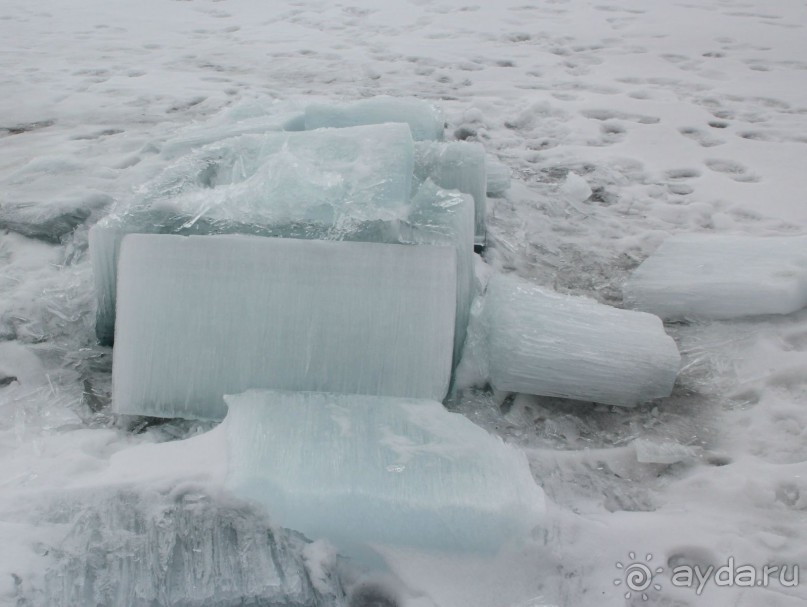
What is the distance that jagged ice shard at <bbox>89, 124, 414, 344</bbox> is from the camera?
52.1 inches

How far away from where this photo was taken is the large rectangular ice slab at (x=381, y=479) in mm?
1003

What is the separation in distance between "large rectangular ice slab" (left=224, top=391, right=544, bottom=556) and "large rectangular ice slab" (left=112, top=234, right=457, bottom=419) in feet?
0.37

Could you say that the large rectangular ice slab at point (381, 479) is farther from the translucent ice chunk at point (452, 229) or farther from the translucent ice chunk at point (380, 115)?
the translucent ice chunk at point (380, 115)

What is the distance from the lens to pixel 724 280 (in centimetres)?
163

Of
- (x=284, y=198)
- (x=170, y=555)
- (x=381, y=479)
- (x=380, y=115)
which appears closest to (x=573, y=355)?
(x=381, y=479)

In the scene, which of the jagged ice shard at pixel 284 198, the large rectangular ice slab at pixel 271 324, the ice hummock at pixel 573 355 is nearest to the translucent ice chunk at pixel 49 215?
the jagged ice shard at pixel 284 198

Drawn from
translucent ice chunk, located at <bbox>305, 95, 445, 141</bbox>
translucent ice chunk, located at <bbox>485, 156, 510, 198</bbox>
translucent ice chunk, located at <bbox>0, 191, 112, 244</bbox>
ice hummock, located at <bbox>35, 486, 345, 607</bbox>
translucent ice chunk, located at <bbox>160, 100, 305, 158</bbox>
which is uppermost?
translucent ice chunk, located at <bbox>305, 95, 445, 141</bbox>

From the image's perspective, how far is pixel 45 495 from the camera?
1.04 m

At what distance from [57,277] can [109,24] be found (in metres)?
Result: 3.41

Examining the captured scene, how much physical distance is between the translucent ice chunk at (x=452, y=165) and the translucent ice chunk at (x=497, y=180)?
372 mm

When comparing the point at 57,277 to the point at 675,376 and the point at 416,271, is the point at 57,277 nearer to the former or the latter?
the point at 416,271

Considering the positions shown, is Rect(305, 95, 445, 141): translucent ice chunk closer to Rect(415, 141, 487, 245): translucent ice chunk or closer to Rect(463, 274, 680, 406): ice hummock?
Rect(415, 141, 487, 245): translucent ice chunk

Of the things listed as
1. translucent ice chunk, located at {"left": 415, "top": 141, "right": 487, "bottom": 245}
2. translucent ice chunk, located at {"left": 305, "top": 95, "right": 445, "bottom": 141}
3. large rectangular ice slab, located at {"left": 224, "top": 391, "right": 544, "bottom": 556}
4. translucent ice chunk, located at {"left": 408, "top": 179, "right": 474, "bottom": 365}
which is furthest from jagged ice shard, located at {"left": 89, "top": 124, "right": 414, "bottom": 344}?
translucent ice chunk, located at {"left": 305, "top": 95, "right": 445, "bottom": 141}

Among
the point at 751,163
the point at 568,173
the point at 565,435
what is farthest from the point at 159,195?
the point at 751,163
